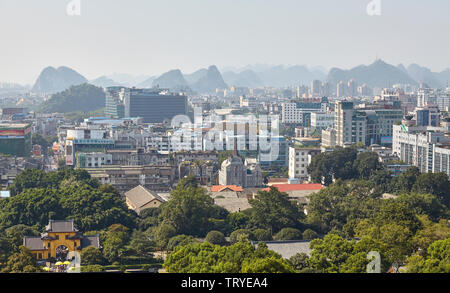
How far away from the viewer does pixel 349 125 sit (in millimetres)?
16281

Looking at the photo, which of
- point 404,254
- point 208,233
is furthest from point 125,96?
point 404,254

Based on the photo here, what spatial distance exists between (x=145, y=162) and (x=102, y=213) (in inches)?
204

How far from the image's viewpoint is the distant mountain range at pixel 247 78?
20513 mm

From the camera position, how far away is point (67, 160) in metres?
14.4

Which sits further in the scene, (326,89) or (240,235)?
(326,89)

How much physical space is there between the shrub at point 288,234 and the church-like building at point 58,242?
1.97 m

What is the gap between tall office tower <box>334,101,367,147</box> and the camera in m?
16.2

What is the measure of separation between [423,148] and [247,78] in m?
18.4

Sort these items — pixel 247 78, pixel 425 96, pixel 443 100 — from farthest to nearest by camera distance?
pixel 247 78 < pixel 443 100 < pixel 425 96

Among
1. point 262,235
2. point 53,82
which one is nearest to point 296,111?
point 53,82

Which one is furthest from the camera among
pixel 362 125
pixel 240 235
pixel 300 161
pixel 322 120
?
pixel 322 120

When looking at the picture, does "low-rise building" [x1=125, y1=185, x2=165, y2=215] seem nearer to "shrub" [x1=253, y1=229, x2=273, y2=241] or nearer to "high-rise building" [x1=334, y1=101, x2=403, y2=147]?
"shrub" [x1=253, y1=229, x2=273, y2=241]

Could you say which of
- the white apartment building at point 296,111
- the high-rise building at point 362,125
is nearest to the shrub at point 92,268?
the high-rise building at point 362,125

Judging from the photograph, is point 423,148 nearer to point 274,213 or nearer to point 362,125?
point 362,125
